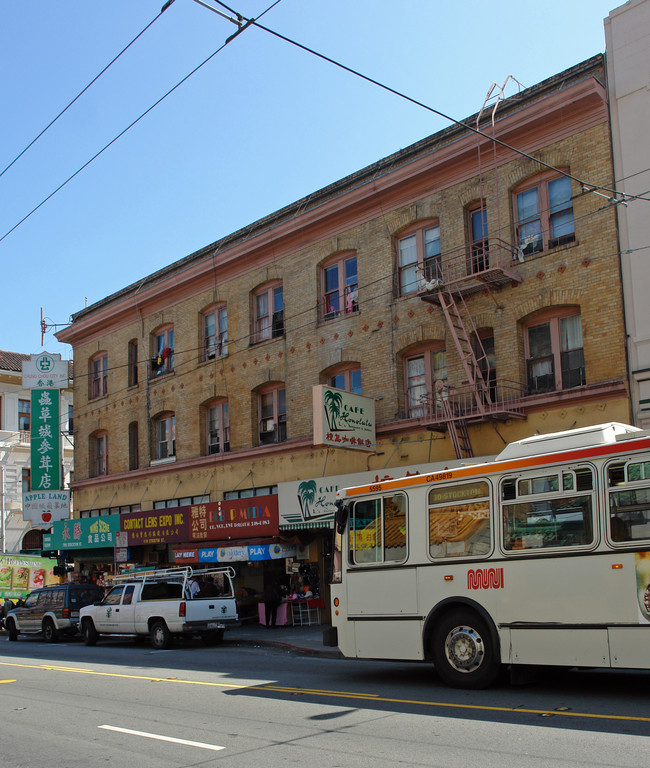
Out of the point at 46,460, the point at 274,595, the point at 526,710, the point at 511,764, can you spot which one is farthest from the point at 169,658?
the point at 46,460

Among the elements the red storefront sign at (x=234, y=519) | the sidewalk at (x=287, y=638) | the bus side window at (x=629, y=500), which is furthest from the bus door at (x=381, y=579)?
the red storefront sign at (x=234, y=519)

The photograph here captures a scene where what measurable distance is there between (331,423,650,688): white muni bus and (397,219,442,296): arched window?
10.4 metres

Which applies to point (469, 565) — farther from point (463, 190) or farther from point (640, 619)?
point (463, 190)

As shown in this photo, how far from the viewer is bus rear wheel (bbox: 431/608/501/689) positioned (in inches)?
412

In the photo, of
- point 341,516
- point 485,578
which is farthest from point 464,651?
point 341,516

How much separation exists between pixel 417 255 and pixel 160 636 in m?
11.9

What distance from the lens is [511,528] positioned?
34.4 feet

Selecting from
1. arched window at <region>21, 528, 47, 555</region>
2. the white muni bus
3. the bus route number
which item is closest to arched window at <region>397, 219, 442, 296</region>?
the white muni bus

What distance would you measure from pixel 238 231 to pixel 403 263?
24.5 ft

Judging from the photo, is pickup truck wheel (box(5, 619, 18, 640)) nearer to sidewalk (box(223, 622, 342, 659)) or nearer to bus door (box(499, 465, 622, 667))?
sidewalk (box(223, 622, 342, 659))

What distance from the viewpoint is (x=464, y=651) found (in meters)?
10.8

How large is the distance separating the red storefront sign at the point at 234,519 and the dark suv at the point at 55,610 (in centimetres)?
366

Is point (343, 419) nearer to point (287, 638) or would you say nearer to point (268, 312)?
point (287, 638)

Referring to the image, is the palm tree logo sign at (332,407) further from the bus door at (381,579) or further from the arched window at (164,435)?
the arched window at (164,435)
